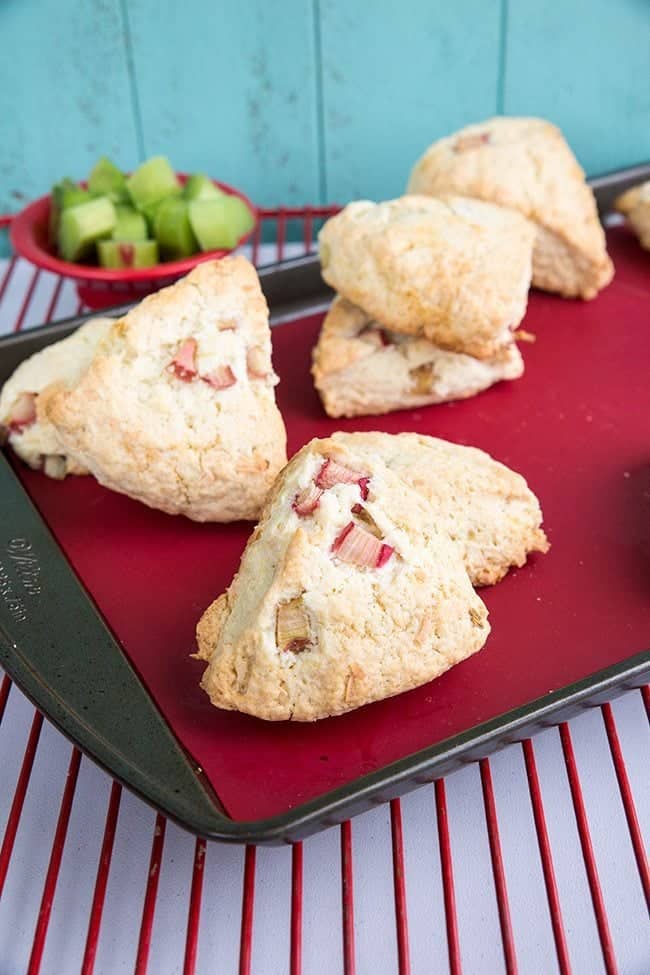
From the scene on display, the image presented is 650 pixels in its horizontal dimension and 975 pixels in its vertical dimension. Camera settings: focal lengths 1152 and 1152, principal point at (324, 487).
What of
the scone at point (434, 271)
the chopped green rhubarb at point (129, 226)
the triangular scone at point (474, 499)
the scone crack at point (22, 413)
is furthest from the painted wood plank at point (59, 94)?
the triangular scone at point (474, 499)

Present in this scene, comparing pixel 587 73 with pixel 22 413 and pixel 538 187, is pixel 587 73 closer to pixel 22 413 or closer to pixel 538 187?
pixel 538 187

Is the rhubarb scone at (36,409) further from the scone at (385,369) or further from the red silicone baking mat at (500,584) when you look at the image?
the scone at (385,369)

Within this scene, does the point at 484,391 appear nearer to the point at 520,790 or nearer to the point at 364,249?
the point at 364,249

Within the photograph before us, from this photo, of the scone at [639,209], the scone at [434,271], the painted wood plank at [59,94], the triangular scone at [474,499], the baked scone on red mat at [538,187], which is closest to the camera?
the triangular scone at [474,499]

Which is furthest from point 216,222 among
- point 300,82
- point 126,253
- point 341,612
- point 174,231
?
point 341,612

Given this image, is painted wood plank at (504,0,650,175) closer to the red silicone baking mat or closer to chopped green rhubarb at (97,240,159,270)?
the red silicone baking mat

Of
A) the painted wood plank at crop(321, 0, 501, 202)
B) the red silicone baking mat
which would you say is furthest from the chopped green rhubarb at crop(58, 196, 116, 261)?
the painted wood plank at crop(321, 0, 501, 202)
